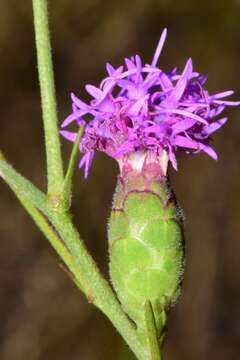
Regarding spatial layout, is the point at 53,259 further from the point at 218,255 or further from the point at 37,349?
the point at 218,255

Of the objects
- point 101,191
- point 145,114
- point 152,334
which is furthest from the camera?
point 101,191

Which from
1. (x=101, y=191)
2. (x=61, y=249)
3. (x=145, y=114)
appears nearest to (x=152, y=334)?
(x=61, y=249)

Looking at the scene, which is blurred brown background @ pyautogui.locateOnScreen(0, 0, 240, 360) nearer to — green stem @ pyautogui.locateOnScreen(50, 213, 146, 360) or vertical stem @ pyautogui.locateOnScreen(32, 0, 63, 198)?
green stem @ pyautogui.locateOnScreen(50, 213, 146, 360)

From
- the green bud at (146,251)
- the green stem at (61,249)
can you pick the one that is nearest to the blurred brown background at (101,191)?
the green stem at (61,249)

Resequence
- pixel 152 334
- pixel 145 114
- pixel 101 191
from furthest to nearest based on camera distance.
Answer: pixel 101 191, pixel 145 114, pixel 152 334

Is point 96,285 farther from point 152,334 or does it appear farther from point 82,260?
point 152,334

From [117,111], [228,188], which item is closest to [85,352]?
[228,188]
